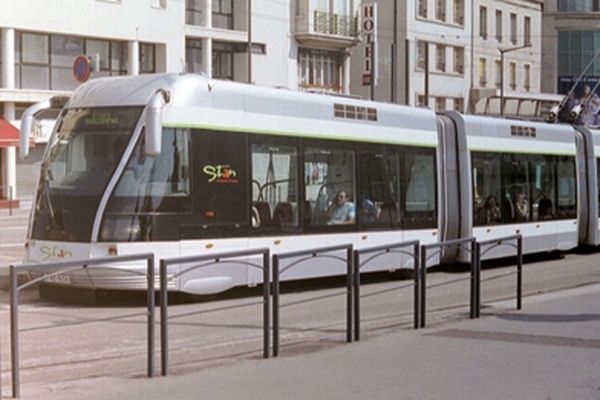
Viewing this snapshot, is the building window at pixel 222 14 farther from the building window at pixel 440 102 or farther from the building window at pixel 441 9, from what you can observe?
the building window at pixel 441 9

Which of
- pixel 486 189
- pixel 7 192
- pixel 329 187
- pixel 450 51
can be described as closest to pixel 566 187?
pixel 486 189

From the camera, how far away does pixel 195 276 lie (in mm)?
11555

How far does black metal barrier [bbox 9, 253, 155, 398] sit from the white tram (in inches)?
56.8

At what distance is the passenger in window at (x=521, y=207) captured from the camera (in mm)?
26656

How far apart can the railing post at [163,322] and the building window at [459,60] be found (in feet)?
201

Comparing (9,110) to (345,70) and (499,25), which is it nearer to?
(345,70)

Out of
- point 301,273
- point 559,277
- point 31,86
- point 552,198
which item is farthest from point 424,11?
point 301,273

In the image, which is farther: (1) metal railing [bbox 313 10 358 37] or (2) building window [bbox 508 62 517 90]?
(2) building window [bbox 508 62 517 90]

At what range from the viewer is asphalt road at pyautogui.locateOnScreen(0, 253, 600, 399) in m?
9.71

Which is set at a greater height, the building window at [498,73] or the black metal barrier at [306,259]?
the building window at [498,73]

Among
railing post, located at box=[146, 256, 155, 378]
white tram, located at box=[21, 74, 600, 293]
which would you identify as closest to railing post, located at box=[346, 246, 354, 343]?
white tram, located at box=[21, 74, 600, 293]

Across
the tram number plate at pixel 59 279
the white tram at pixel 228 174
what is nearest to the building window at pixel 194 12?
the white tram at pixel 228 174

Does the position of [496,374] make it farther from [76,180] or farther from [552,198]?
[552,198]

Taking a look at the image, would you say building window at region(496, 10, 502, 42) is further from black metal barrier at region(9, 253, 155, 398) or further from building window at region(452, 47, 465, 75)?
black metal barrier at region(9, 253, 155, 398)
